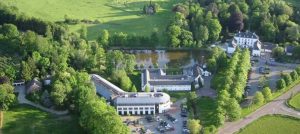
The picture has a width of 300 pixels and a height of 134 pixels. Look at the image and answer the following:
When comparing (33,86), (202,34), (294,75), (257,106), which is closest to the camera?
(257,106)

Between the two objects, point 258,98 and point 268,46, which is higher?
point 268,46

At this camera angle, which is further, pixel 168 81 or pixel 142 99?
pixel 168 81

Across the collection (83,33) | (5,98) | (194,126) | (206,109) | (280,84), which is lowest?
(194,126)

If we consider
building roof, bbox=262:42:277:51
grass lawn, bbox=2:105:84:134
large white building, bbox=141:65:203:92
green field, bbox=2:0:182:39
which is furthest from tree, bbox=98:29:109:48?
building roof, bbox=262:42:277:51

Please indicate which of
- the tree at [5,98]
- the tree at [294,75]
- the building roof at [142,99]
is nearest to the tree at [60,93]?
the tree at [5,98]

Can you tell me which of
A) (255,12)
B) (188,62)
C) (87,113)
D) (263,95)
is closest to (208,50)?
(188,62)

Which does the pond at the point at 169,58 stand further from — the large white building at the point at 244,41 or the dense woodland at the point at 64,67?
the dense woodland at the point at 64,67

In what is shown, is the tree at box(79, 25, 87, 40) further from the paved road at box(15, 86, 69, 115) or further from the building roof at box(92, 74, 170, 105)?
the building roof at box(92, 74, 170, 105)

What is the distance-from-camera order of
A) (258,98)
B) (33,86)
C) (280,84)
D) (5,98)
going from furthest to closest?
1. (280,84)
2. (33,86)
3. (258,98)
4. (5,98)

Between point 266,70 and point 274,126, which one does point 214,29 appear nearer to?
point 266,70

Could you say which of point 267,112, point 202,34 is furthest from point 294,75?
point 202,34
